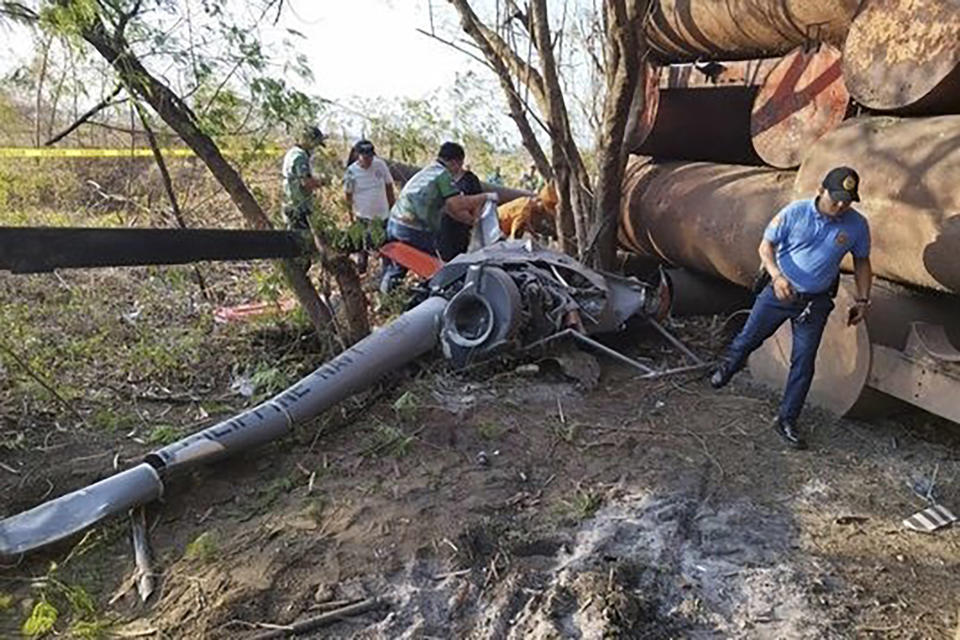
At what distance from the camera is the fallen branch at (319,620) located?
2.69m

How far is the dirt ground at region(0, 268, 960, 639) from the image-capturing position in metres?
2.82

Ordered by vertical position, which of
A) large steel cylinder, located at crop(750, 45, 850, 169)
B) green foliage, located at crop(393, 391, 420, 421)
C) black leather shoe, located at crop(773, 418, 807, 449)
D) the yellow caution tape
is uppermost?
the yellow caution tape

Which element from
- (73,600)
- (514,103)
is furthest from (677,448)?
(514,103)

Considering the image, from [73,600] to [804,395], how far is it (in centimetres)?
363

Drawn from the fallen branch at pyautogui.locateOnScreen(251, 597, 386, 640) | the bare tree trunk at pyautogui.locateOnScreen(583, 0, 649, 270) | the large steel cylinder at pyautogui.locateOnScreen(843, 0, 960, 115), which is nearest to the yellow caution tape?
the bare tree trunk at pyautogui.locateOnScreen(583, 0, 649, 270)

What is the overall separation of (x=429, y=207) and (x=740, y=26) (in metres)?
2.65

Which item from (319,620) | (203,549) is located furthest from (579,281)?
(319,620)

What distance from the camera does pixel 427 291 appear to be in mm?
5605

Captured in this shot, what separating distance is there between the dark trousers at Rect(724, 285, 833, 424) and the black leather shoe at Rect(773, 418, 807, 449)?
3 centimetres

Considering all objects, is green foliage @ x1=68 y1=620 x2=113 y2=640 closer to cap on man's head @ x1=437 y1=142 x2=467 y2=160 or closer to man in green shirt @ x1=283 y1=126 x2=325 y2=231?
man in green shirt @ x1=283 y1=126 x2=325 y2=231

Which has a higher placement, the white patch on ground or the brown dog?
the brown dog

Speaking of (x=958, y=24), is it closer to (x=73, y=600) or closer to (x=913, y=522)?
(x=913, y=522)

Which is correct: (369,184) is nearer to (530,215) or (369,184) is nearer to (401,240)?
(401,240)

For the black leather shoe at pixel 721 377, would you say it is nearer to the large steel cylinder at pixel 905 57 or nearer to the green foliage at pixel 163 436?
the large steel cylinder at pixel 905 57
